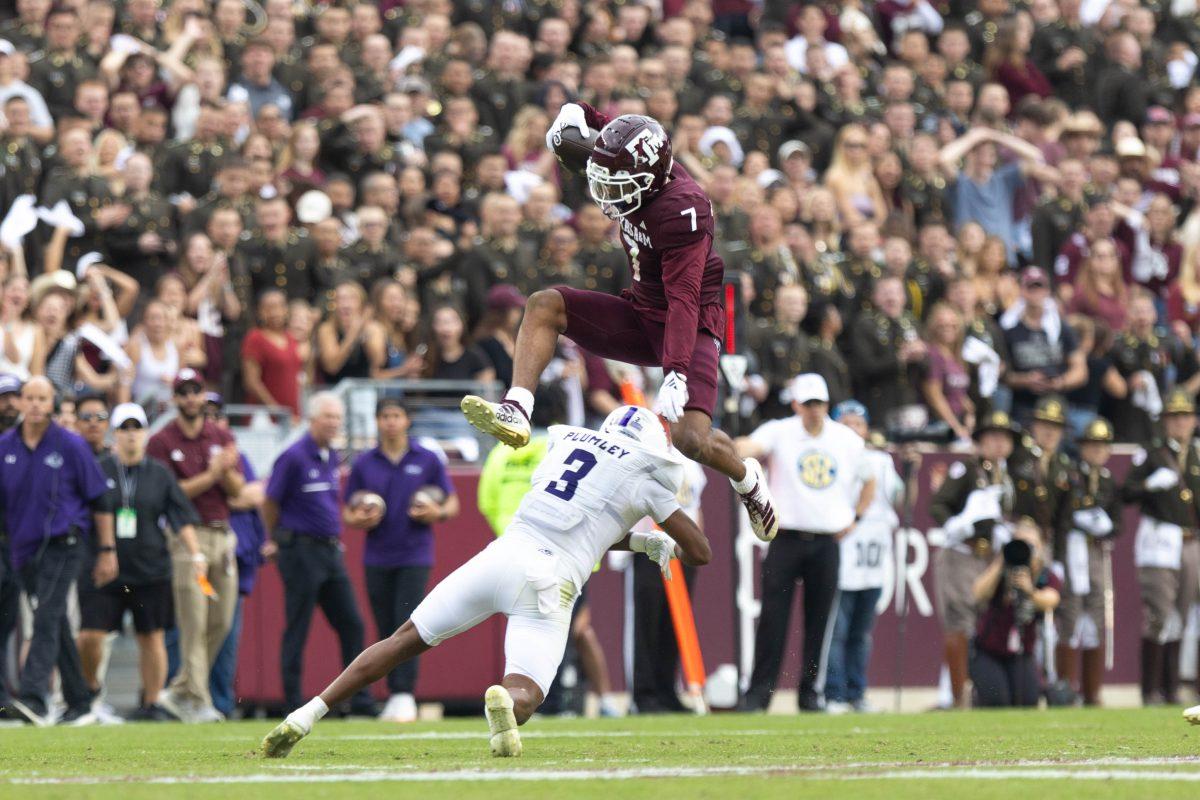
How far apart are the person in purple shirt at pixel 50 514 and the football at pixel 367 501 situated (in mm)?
1743

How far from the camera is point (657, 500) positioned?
8.59 meters

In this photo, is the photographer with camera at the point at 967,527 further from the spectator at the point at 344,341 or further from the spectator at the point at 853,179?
the spectator at the point at 344,341

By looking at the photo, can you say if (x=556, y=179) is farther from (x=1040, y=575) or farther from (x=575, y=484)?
(x=575, y=484)

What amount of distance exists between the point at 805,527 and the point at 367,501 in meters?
3.15

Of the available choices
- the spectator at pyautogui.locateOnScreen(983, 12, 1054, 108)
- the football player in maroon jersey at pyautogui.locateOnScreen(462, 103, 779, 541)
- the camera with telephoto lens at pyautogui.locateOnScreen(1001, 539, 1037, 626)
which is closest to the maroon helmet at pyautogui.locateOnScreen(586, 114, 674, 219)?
the football player in maroon jersey at pyautogui.locateOnScreen(462, 103, 779, 541)

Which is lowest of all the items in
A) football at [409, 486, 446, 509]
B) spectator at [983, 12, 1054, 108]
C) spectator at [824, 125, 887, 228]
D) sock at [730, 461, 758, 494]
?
sock at [730, 461, 758, 494]

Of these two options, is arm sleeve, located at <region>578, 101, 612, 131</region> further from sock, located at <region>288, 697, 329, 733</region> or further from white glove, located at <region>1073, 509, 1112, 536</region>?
white glove, located at <region>1073, 509, 1112, 536</region>

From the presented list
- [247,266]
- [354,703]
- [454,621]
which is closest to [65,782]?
[454,621]

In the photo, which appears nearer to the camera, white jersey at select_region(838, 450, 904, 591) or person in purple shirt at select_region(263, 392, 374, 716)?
person in purple shirt at select_region(263, 392, 374, 716)

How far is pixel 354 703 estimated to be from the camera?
14680 millimetres

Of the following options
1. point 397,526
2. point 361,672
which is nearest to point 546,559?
point 361,672

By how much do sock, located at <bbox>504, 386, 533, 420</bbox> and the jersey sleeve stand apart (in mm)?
811

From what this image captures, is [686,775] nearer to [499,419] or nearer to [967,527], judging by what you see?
[499,419]

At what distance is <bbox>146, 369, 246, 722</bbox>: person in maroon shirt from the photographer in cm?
1417
